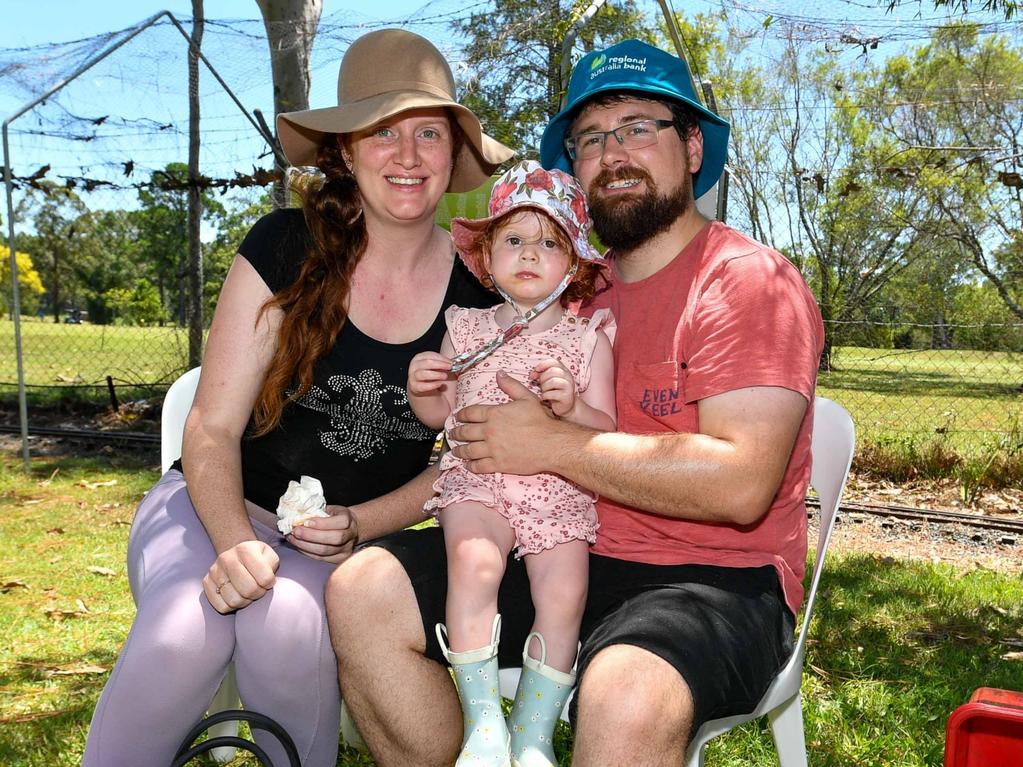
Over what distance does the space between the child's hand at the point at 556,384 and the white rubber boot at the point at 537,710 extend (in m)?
0.50

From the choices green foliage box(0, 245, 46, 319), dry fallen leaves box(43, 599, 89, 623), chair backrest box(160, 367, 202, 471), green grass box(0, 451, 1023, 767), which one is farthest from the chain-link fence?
green foliage box(0, 245, 46, 319)

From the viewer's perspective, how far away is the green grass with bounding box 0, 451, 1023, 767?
9.15 feet

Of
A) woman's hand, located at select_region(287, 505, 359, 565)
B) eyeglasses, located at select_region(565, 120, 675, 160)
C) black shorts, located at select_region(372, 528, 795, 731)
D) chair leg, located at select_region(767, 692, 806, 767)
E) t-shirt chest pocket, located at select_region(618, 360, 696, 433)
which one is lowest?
chair leg, located at select_region(767, 692, 806, 767)

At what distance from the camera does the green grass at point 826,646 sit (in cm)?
279

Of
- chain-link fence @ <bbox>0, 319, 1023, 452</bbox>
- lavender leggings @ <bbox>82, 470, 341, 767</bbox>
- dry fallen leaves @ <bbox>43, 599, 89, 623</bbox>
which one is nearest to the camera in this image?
lavender leggings @ <bbox>82, 470, 341, 767</bbox>

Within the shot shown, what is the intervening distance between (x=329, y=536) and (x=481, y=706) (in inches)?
21.6

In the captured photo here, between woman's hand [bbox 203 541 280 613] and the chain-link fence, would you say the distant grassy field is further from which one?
woman's hand [bbox 203 541 280 613]

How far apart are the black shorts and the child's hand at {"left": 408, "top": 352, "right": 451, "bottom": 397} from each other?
0.38 meters

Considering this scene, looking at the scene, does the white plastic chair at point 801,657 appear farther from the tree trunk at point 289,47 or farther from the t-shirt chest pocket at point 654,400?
the tree trunk at point 289,47

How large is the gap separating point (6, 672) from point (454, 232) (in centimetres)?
247

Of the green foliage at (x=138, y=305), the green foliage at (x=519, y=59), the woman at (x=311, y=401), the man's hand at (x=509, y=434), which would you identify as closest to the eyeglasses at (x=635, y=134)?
the woman at (x=311, y=401)

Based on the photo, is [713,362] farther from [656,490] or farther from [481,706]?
[481,706]

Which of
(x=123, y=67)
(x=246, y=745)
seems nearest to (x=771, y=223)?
(x=123, y=67)

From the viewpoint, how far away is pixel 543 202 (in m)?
2.14
